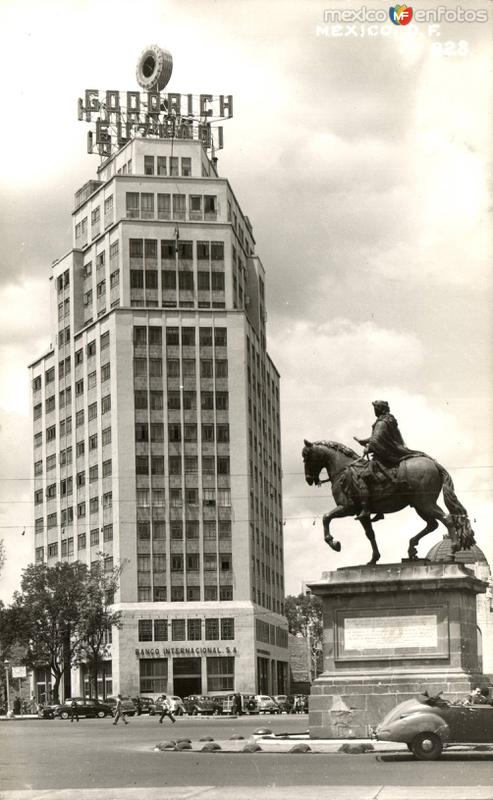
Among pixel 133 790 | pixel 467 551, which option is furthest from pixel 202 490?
pixel 133 790

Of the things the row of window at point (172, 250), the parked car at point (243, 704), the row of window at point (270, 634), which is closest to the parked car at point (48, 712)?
the parked car at point (243, 704)

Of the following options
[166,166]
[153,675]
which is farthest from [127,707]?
[166,166]

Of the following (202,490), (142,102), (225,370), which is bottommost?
(202,490)

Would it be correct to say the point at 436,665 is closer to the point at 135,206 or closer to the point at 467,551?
the point at 467,551

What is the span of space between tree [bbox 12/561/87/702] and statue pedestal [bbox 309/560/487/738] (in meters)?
72.8

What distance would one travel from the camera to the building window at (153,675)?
379ft

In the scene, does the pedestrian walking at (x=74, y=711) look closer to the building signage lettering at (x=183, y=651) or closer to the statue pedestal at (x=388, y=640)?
the building signage lettering at (x=183, y=651)

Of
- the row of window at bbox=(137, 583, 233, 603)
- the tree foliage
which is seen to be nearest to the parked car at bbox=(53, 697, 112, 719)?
the tree foliage

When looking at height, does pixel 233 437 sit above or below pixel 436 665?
above

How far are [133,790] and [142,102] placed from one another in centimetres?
11676

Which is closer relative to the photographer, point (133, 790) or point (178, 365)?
point (133, 790)

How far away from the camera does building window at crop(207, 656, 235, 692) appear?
117250 mm

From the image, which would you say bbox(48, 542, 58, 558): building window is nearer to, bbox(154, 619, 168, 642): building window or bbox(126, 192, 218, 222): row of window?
bbox(154, 619, 168, 642): building window

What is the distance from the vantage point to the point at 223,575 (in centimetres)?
11894
